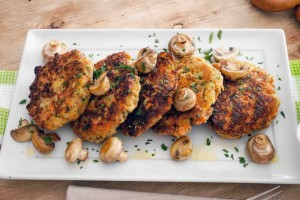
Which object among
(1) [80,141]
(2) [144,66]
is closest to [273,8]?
(2) [144,66]

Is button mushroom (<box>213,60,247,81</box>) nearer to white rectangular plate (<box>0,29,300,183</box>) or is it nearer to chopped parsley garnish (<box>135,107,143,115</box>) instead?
white rectangular plate (<box>0,29,300,183</box>)

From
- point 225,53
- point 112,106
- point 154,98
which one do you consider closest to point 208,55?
point 225,53

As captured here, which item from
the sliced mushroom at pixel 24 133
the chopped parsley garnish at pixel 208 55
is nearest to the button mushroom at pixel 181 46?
the chopped parsley garnish at pixel 208 55

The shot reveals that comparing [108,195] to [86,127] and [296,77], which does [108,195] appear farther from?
[296,77]

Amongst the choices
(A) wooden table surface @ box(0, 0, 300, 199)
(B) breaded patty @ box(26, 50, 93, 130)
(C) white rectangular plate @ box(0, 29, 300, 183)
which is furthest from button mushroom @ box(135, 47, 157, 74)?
(A) wooden table surface @ box(0, 0, 300, 199)

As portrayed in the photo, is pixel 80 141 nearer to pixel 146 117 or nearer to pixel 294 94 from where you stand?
pixel 146 117
